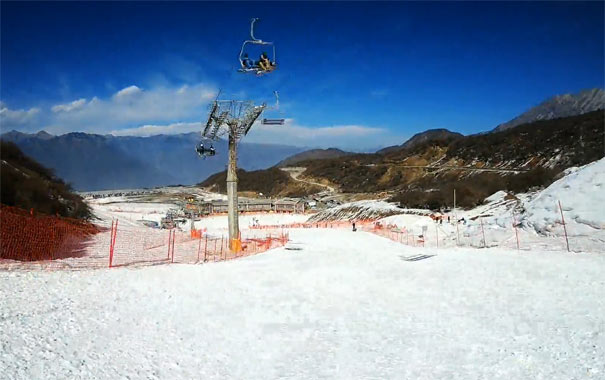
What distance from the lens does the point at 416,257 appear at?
61.0ft

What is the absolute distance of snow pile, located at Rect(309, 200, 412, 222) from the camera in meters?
48.4

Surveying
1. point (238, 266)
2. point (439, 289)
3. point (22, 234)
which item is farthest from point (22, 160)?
point (439, 289)

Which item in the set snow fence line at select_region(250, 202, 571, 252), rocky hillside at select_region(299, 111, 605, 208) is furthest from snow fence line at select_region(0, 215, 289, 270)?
rocky hillside at select_region(299, 111, 605, 208)

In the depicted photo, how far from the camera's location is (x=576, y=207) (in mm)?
19203

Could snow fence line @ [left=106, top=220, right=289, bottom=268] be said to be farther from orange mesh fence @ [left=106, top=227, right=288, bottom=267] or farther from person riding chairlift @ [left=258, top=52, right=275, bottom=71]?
person riding chairlift @ [left=258, top=52, right=275, bottom=71]

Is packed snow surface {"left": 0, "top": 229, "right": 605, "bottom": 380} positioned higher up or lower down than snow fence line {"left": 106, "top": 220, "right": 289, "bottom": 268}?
lower down

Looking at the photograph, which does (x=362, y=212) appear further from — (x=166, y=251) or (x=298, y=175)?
(x=298, y=175)

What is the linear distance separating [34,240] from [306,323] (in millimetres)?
12087

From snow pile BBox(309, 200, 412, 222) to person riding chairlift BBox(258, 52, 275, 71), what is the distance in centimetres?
2829

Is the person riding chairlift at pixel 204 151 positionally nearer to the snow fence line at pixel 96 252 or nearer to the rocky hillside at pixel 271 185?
the snow fence line at pixel 96 252

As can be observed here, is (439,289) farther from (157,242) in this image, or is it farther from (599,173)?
(157,242)

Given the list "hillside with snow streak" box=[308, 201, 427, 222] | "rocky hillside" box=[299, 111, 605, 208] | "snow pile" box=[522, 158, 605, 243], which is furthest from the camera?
"hillside with snow streak" box=[308, 201, 427, 222]

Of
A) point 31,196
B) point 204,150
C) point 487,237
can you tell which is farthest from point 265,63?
point 31,196

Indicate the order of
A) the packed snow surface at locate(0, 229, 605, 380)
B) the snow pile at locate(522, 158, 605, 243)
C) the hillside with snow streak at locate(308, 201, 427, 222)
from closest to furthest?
the packed snow surface at locate(0, 229, 605, 380) → the snow pile at locate(522, 158, 605, 243) → the hillside with snow streak at locate(308, 201, 427, 222)
